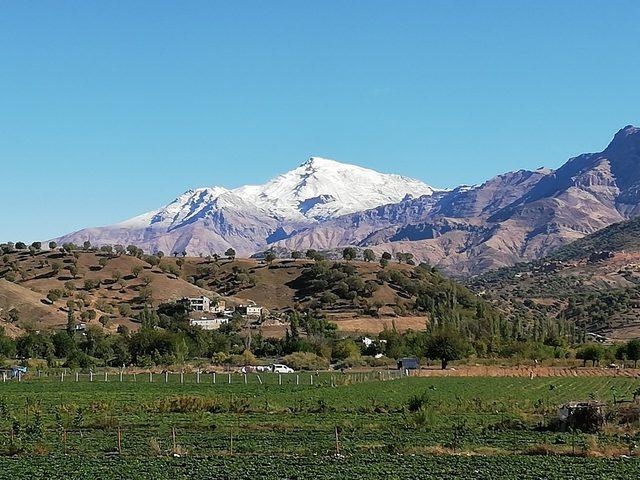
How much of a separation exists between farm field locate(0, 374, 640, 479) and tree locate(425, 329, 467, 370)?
42849 millimetres

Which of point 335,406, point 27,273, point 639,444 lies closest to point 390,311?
point 27,273

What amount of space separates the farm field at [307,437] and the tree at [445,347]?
42.8 metres

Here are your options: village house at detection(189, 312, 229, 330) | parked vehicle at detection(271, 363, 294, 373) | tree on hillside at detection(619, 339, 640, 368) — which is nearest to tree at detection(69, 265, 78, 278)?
village house at detection(189, 312, 229, 330)

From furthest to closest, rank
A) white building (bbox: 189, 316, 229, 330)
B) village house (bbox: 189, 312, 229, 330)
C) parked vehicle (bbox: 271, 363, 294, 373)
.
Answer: village house (bbox: 189, 312, 229, 330), white building (bbox: 189, 316, 229, 330), parked vehicle (bbox: 271, 363, 294, 373)

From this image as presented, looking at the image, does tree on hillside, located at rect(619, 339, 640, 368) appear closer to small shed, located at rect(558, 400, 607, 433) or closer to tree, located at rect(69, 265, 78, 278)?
small shed, located at rect(558, 400, 607, 433)

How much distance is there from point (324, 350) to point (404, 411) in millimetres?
73834

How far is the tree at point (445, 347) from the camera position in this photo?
107431 mm

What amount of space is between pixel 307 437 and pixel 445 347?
234ft

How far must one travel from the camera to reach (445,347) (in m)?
107

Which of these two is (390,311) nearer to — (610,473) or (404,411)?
(404,411)

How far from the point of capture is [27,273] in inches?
7023

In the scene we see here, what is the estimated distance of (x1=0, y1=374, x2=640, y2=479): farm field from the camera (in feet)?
95.9

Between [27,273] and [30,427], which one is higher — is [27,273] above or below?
above

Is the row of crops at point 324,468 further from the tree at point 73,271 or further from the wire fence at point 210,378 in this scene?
the tree at point 73,271
